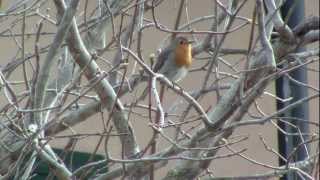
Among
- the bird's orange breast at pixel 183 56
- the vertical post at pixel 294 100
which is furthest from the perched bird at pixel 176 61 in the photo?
the vertical post at pixel 294 100

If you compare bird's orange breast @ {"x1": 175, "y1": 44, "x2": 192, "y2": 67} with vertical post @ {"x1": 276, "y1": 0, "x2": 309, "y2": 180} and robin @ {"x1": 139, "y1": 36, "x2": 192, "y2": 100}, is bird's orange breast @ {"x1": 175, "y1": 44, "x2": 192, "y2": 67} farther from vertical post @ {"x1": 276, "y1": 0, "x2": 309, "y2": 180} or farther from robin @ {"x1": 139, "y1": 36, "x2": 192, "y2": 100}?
vertical post @ {"x1": 276, "y1": 0, "x2": 309, "y2": 180}

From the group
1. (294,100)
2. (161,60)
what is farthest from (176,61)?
(294,100)

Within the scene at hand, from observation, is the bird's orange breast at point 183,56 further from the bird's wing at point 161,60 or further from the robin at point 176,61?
the bird's wing at point 161,60

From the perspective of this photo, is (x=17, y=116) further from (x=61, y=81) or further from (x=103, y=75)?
(x=103, y=75)

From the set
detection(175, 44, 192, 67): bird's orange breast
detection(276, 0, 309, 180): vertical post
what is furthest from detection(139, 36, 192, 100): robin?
detection(276, 0, 309, 180): vertical post

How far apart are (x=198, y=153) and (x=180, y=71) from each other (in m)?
2.40

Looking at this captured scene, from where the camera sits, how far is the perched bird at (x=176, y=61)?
5.89 meters

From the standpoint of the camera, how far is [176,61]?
5.88m

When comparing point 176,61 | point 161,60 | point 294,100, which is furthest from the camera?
point 161,60

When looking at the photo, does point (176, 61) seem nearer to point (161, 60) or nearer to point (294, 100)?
point (161, 60)

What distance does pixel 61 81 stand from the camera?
4465mm

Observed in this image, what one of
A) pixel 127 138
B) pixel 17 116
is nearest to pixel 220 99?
pixel 127 138

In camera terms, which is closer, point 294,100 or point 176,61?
point 294,100

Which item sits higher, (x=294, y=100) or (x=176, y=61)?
(x=176, y=61)
